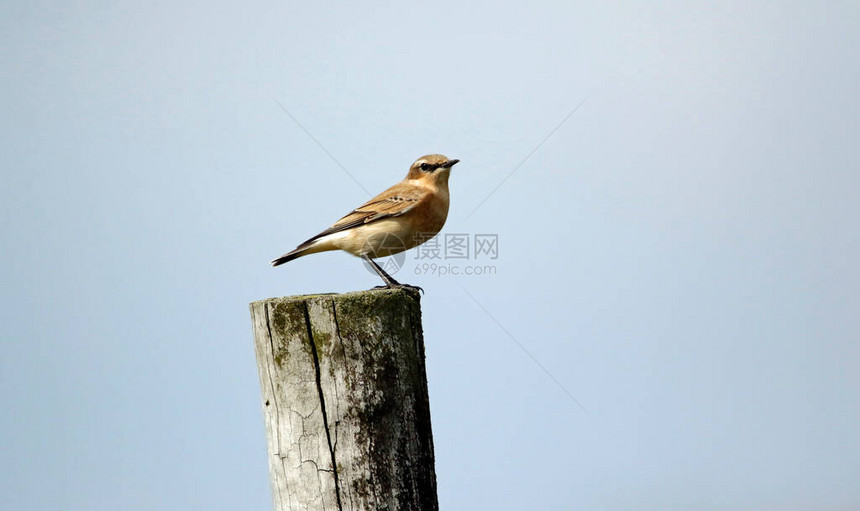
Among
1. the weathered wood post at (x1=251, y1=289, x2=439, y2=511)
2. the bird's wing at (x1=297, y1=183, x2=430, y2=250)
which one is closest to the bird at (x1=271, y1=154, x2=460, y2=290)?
the bird's wing at (x1=297, y1=183, x2=430, y2=250)

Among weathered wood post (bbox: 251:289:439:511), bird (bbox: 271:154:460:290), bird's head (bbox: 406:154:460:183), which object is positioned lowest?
weathered wood post (bbox: 251:289:439:511)

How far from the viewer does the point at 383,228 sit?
718cm

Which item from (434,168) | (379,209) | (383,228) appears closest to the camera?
(383,228)

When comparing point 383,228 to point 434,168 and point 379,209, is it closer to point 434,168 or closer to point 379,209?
point 379,209

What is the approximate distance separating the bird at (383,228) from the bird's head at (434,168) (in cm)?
30

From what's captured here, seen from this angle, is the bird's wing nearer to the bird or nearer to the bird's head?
the bird

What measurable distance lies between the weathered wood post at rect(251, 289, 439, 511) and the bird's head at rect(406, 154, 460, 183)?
375 centimetres

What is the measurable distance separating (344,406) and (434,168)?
4.30 meters

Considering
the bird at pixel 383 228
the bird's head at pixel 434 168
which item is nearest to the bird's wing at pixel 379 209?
the bird at pixel 383 228

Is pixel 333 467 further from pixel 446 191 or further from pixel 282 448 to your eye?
Result: pixel 446 191

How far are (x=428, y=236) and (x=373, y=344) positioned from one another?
3414 millimetres

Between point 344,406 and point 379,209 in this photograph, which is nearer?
point 344,406

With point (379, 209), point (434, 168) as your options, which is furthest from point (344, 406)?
point (434, 168)

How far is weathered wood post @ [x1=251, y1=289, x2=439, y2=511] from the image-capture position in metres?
3.94
